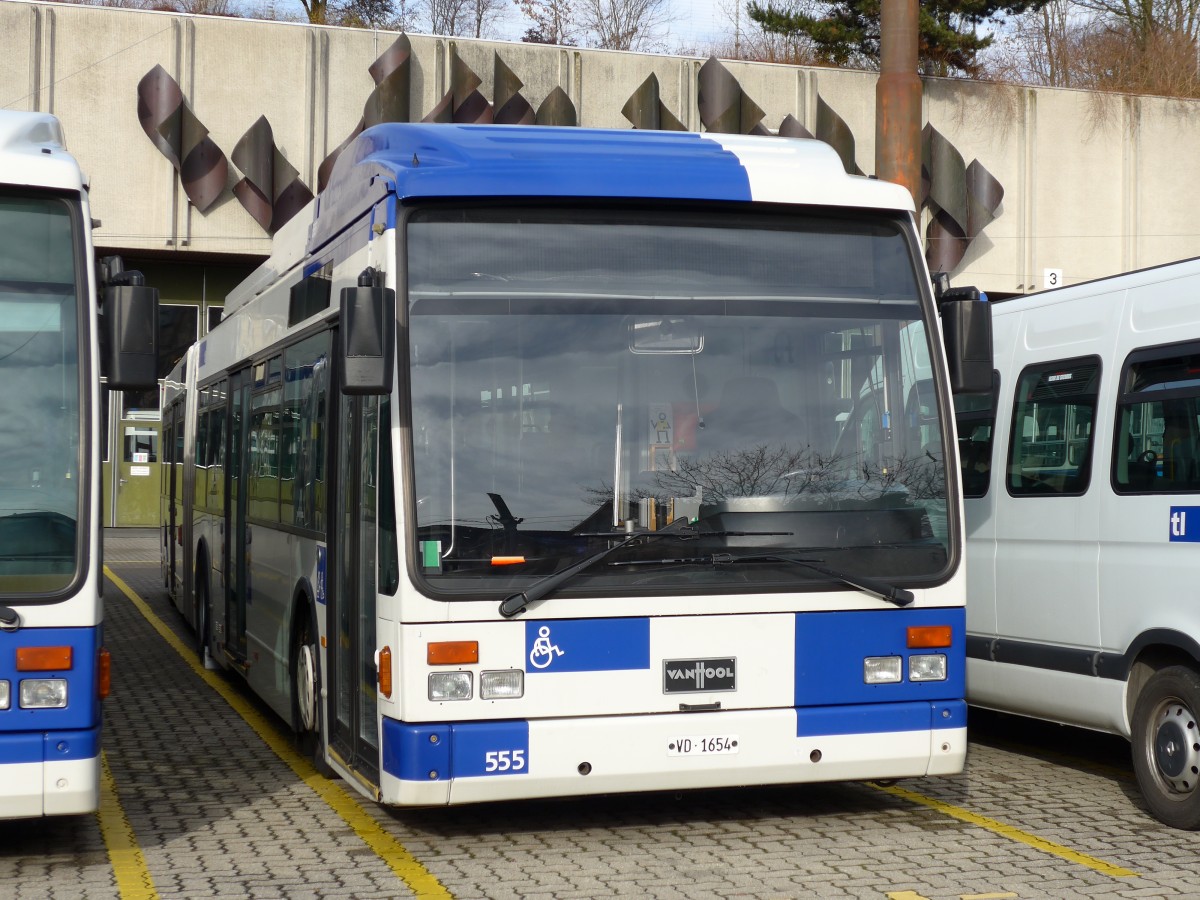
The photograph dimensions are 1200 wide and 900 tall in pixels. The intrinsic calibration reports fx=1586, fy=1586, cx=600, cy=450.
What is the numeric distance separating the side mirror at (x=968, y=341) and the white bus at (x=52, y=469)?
134 inches

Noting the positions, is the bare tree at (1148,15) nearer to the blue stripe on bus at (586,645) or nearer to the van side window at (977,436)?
the van side window at (977,436)

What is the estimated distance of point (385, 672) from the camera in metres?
6.48

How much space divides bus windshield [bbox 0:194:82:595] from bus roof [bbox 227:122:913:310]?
4.52 feet

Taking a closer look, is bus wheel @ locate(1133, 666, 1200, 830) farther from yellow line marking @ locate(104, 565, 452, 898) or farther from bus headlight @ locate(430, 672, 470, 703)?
yellow line marking @ locate(104, 565, 452, 898)

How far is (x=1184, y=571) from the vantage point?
284 inches

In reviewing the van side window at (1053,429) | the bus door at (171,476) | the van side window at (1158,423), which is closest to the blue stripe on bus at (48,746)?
the van side window at (1158,423)

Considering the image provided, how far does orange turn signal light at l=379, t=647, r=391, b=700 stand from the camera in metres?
6.43

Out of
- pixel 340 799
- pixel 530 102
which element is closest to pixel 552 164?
pixel 340 799

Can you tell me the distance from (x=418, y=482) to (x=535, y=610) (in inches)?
27.3

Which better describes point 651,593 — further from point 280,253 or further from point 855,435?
point 280,253

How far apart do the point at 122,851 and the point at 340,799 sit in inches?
54.5

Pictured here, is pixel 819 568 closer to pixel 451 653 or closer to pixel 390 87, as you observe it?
pixel 451 653

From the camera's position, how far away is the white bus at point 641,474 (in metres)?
6.33

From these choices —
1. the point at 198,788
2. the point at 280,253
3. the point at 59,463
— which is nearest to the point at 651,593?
the point at 59,463
